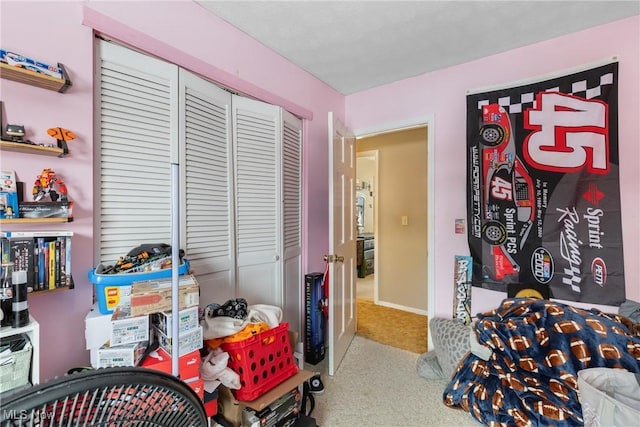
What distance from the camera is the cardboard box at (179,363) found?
1191 mm

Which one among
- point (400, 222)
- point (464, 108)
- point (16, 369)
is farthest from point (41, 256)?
point (400, 222)

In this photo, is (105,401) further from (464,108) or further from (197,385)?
(464,108)

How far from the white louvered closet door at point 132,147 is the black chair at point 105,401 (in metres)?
Answer: 1.27

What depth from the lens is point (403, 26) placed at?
76.8 inches

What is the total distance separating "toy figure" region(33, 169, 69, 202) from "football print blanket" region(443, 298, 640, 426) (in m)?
2.39

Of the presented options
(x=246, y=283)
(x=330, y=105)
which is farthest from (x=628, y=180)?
(x=246, y=283)

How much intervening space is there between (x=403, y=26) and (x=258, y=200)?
150 centimetres

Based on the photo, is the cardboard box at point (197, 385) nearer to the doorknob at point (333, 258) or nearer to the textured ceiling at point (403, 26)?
the doorknob at point (333, 258)

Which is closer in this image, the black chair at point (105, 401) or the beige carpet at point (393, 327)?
the black chair at point (105, 401)

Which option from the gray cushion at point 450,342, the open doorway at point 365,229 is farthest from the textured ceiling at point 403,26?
the open doorway at point 365,229

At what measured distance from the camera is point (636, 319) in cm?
174

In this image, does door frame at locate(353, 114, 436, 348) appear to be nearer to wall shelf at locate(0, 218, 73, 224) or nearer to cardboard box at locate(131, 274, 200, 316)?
cardboard box at locate(131, 274, 200, 316)

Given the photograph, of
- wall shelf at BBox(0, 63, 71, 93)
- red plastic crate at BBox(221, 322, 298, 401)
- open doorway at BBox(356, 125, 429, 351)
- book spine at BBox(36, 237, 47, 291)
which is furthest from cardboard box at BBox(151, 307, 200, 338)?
open doorway at BBox(356, 125, 429, 351)

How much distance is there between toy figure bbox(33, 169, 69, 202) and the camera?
1194mm
